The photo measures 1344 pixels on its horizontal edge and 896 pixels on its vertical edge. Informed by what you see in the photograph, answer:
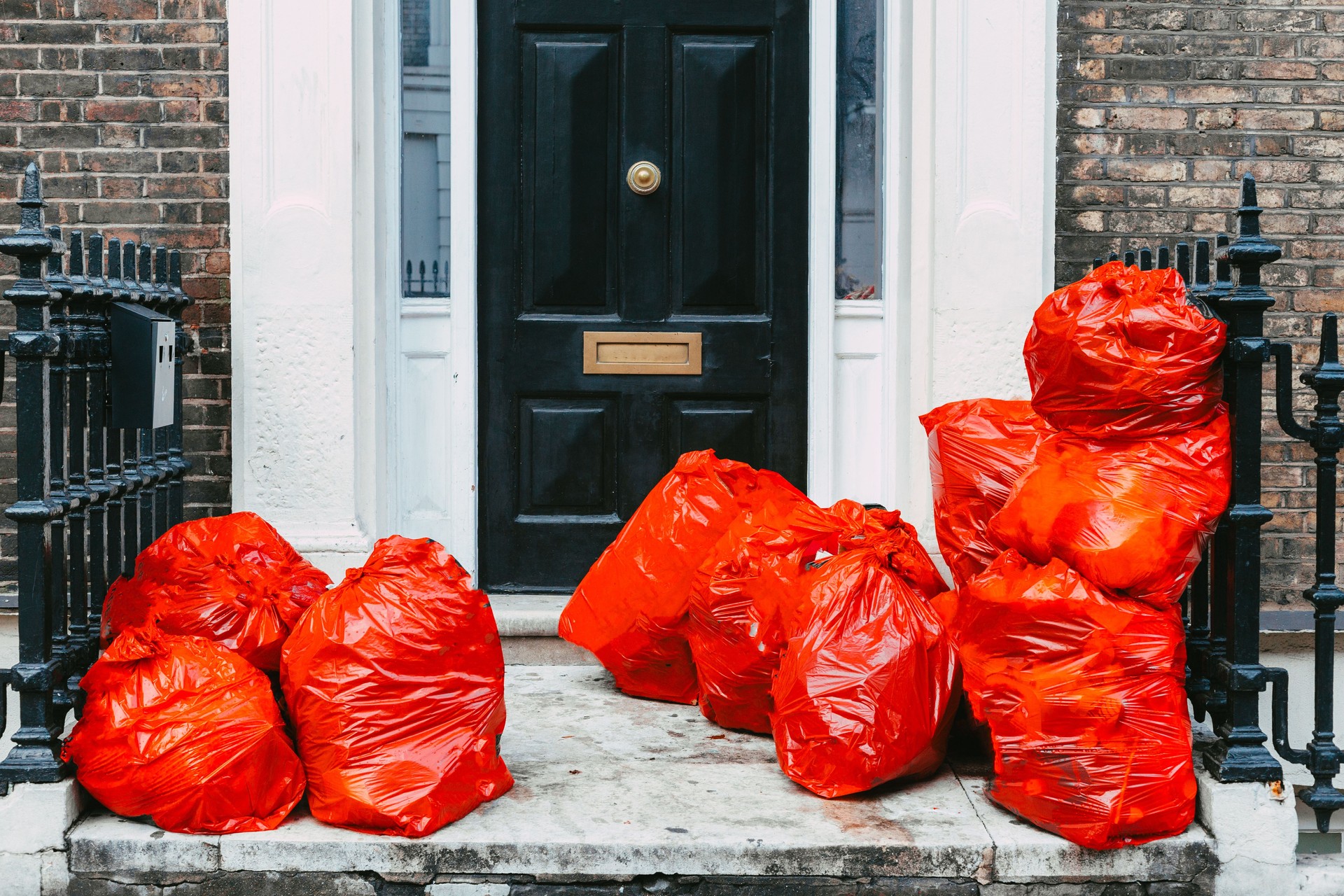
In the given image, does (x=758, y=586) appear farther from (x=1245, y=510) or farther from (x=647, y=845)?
(x=1245, y=510)

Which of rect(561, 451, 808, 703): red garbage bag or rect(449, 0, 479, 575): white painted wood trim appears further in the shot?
rect(449, 0, 479, 575): white painted wood trim

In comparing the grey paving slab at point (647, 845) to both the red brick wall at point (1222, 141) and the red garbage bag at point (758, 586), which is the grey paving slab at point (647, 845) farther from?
the red brick wall at point (1222, 141)

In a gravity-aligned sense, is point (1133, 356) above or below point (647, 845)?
above

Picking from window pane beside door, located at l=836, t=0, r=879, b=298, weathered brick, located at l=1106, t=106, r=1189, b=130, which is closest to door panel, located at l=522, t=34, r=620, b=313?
window pane beside door, located at l=836, t=0, r=879, b=298

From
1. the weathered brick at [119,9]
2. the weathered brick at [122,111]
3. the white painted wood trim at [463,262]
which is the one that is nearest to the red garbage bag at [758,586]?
the white painted wood trim at [463,262]

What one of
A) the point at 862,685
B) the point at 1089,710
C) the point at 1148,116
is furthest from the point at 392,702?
the point at 1148,116

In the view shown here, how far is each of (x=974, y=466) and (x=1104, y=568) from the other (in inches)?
29.2

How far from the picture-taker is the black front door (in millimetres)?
4473

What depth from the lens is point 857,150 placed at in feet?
14.9

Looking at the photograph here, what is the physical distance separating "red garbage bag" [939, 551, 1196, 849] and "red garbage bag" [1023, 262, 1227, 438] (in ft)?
1.39

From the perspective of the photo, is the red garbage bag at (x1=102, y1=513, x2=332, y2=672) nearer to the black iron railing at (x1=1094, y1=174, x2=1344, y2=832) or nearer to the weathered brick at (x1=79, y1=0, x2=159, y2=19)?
the weathered brick at (x1=79, y1=0, x2=159, y2=19)

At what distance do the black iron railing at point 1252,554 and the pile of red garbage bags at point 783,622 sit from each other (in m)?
0.67

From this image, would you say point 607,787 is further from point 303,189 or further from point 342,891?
point 303,189

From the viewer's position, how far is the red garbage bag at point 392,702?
2803 millimetres
